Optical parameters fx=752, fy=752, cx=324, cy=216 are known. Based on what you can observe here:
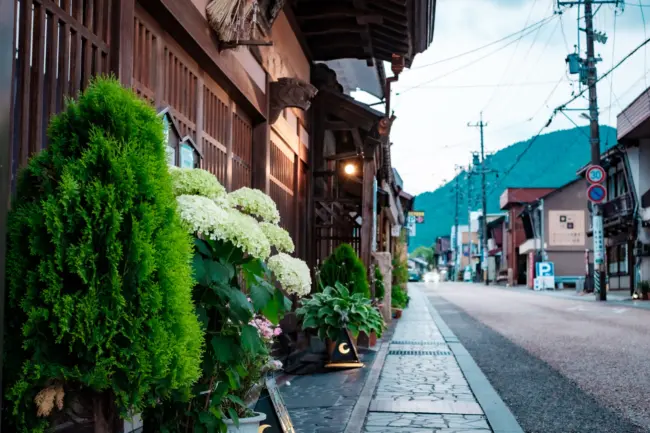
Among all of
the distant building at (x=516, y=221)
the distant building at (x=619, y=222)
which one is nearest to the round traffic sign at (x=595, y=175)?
the distant building at (x=619, y=222)

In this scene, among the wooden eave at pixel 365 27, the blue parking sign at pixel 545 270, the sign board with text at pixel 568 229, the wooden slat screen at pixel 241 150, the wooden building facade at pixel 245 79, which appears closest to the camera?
the wooden building facade at pixel 245 79

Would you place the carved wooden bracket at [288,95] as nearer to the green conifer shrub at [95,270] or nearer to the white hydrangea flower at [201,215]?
the white hydrangea flower at [201,215]

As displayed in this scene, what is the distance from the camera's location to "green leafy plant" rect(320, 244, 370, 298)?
36.5ft

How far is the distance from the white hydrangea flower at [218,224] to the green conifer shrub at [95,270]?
44 cm

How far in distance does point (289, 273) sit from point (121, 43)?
184 cm

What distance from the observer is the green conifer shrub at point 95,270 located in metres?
2.74

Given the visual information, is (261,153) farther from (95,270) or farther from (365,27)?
(95,270)

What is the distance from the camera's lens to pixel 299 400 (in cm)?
762

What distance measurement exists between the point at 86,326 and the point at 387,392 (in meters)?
5.92

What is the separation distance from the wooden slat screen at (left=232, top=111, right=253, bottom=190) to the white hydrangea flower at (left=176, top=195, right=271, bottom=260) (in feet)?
16.8

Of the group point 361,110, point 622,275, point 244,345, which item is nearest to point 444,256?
point 622,275

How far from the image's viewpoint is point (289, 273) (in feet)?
14.7

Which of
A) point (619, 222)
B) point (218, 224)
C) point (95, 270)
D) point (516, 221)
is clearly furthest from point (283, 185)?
point (516, 221)

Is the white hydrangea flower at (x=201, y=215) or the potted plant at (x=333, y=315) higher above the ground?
the white hydrangea flower at (x=201, y=215)
